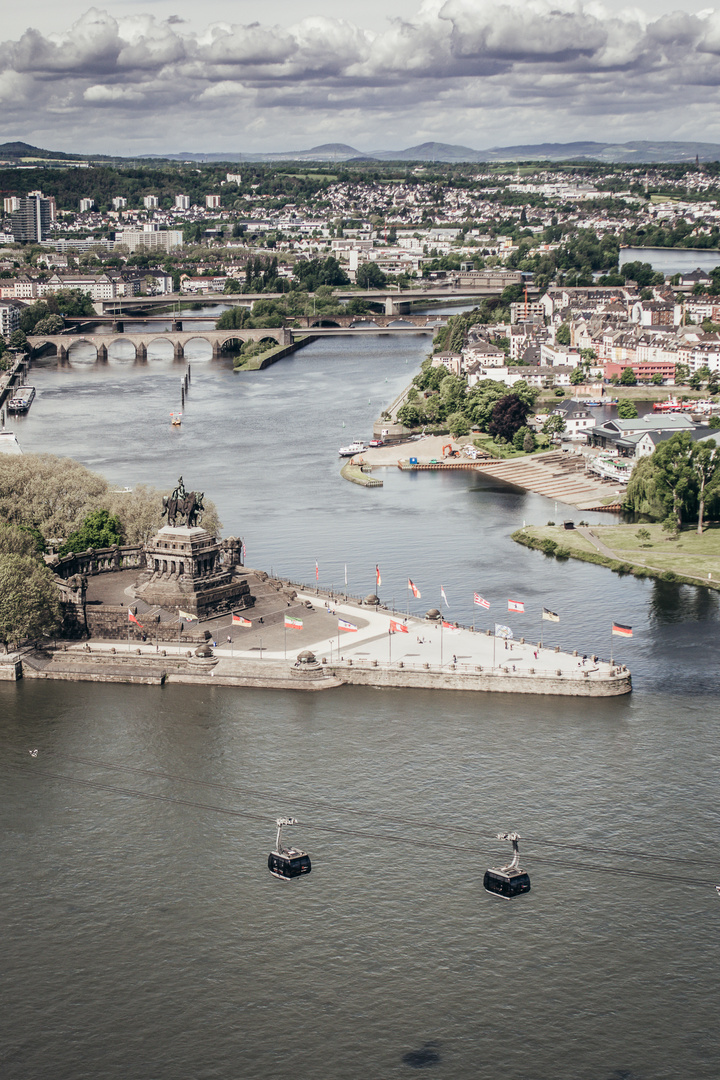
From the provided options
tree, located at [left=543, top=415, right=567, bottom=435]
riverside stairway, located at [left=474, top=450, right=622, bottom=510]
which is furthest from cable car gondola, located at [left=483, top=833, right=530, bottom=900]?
tree, located at [left=543, top=415, right=567, bottom=435]

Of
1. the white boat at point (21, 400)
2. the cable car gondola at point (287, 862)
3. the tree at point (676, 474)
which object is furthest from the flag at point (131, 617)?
the white boat at point (21, 400)

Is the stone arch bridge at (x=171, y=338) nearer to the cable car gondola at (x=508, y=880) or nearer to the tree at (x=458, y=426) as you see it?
the tree at (x=458, y=426)

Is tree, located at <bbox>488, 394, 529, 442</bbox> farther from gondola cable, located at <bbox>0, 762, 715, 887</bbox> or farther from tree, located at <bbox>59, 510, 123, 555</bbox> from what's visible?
gondola cable, located at <bbox>0, 762, 715, 887</bbox>

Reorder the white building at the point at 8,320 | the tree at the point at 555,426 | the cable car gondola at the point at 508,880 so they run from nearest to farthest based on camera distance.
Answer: the cable car gondola at the point at 508,880
the tree at the point at 555,426
the white building at the point at 8,320

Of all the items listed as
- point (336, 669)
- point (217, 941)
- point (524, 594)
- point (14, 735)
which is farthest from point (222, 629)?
point (217, 941)

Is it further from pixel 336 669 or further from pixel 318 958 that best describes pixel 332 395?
pixel 318 958
